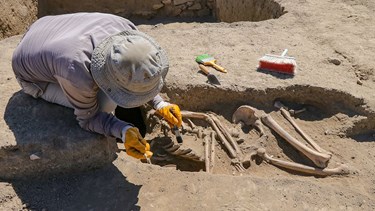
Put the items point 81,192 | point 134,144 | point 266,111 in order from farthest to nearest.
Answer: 1. point 266,111
2. point 81,192
3. point 134,144

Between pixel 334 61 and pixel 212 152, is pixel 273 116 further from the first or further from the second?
pixel 334 61

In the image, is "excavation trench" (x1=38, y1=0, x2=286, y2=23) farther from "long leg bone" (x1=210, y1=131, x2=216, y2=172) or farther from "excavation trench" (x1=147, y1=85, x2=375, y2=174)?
"long leg bone" (x1=210, y1=131, x2=216, y2=172)

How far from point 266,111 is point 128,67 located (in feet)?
6.73

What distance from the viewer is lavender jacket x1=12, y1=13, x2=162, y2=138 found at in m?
2.71

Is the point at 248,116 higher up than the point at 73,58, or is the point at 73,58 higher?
the point at 73,58

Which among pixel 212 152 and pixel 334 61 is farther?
pixel 334 61

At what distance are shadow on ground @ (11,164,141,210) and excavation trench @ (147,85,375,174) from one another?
Result: 700 millimetres

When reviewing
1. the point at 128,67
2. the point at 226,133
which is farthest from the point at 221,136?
the point at 128,67

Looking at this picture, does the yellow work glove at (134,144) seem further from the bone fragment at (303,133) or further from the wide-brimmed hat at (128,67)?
the bone fragment at (303,133)

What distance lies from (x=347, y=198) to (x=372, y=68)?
1.99 m

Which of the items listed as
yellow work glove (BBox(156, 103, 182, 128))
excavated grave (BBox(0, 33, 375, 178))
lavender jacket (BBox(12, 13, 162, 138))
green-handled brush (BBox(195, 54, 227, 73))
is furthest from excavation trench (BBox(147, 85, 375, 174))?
lavender jacket (BBox(12, 13, 162, 138))

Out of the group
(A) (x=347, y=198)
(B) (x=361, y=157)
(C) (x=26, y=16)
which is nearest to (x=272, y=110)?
(B) (x=361, y=157)

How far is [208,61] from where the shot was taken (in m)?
4.57

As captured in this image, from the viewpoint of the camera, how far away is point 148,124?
4.25 meters
